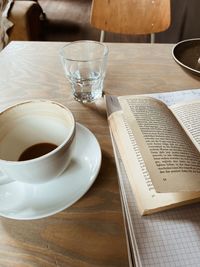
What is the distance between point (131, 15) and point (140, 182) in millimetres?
827

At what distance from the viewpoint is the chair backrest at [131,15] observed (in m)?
0.99

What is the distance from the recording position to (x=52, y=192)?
0.36 meters

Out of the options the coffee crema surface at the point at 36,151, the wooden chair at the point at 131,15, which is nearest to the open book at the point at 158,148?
the coffee crema surface at the point at 36,151

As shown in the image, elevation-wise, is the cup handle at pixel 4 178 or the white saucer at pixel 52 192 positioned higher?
the cup handle at pixel 4 178

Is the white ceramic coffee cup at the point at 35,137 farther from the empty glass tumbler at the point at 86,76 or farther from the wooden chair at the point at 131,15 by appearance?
the wooden chair at the point at 131,15

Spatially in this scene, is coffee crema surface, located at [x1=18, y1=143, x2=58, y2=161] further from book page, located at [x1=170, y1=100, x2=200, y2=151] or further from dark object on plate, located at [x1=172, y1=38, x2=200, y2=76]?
dark object on plate, located at [x1=172, y1=38, x2=200, y2=76]

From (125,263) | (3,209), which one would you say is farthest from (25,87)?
(125,263)

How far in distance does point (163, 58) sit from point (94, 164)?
419 mm

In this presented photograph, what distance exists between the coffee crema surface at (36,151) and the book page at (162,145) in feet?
0.42

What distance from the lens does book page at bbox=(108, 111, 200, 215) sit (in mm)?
338

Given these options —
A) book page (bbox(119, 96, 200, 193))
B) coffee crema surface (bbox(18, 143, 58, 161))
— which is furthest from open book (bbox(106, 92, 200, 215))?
coffee crema surface (bbox(18, 143, 58, 161))

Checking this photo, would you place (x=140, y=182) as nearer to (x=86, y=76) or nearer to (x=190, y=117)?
(x=190, y=117)

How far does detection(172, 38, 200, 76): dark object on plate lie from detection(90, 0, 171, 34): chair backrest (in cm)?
34

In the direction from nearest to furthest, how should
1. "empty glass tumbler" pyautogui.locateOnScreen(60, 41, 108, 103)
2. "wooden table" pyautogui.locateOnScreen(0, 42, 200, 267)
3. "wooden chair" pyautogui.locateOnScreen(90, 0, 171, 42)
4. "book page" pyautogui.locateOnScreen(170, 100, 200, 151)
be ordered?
"wooden table" pyautogui.locateOnScreen(0, 42, 200, 267)
"book page" pyautogui.locateOnScreen(170, 100, 200, 151)
"empty glass tumbler" pyautogui.locateOnScreen(60, 41, 108, 103)
"wooden chair" pyautogui.locateOnScreen(90, 0, 171, 42)
